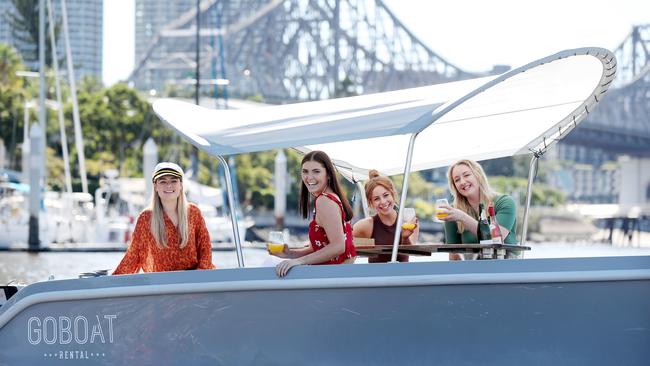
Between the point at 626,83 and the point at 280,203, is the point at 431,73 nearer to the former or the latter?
the point at 626,83

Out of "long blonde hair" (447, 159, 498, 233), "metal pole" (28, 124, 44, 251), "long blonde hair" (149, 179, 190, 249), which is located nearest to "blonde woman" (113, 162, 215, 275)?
"long blonde hair" (149, 179, 190, 249)

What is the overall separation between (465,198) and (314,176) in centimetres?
116

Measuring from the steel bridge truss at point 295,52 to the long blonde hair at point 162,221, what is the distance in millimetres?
71920

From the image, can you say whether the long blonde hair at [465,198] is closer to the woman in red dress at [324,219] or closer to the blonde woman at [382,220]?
the blonde woman at [382,220]

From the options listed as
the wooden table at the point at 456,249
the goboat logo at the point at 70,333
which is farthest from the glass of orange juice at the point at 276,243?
the goboat logo at the point at 70,333

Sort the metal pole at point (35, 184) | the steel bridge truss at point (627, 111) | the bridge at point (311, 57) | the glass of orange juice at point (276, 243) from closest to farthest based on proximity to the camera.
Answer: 1. the glass of orange juice at point (276, 243)
2. the metal pole at point (35, 184)
3. the steel bridge truss at point (627, 111)
4. the bridge at point (311, 57)

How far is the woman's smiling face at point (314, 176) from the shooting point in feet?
19.5

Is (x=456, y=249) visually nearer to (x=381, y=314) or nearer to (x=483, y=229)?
(x=483, y=229)

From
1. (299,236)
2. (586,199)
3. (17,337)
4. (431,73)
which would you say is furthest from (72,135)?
(586,199)

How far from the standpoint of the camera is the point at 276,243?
588cm

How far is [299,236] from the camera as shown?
171ft

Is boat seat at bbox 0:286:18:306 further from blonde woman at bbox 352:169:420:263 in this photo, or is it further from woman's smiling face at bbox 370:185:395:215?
woman's smiling face at bbox 370:185:395:215

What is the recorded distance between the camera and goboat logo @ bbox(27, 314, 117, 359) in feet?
20.1

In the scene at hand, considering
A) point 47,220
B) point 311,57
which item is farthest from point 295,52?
point 47,220
